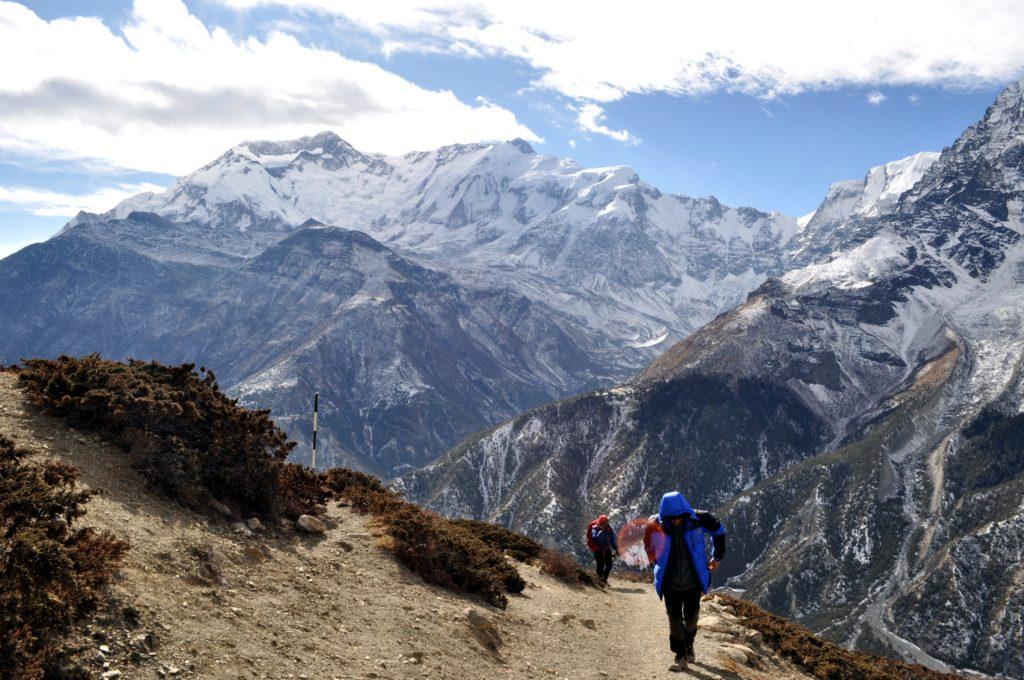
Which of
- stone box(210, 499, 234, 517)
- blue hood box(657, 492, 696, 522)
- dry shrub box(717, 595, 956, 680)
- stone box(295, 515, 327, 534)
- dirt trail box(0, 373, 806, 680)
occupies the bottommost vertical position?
dry shrub box(717, 595, 956, 680)

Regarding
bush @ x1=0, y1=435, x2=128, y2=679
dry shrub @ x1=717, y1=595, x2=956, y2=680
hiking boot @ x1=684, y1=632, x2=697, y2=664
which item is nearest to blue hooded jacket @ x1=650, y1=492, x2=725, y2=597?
hiking boot @ x1=684, y1=632, x2=697, y2=664

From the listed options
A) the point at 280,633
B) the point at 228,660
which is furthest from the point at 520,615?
the point at 228,660

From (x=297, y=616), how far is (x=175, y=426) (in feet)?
28.9

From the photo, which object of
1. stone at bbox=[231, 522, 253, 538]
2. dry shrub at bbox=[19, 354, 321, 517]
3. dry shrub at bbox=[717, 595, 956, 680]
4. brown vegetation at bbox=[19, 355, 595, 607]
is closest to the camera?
stone at bbox=[231, 522, 253, 538]

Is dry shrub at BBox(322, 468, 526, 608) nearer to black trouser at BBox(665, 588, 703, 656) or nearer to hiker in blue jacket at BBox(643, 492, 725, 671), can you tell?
black trouser at BBox(665, 588, 703, 656)

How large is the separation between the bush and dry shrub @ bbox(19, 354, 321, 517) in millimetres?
4121

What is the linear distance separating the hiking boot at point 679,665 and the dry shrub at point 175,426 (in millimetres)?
12343

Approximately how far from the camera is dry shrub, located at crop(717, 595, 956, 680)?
29.8 metres

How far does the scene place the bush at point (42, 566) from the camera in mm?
12647

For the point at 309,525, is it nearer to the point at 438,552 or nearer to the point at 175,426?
the point at 438,552

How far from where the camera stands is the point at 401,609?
20.6 metres

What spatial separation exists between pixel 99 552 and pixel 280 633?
156 inches

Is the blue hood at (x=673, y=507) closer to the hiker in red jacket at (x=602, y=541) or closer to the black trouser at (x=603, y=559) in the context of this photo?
the hiker in red jacket at (x=602, y=541)

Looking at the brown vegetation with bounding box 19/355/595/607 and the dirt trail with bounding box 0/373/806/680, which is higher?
the brown vegetation with bounding box 19/355/595/607
